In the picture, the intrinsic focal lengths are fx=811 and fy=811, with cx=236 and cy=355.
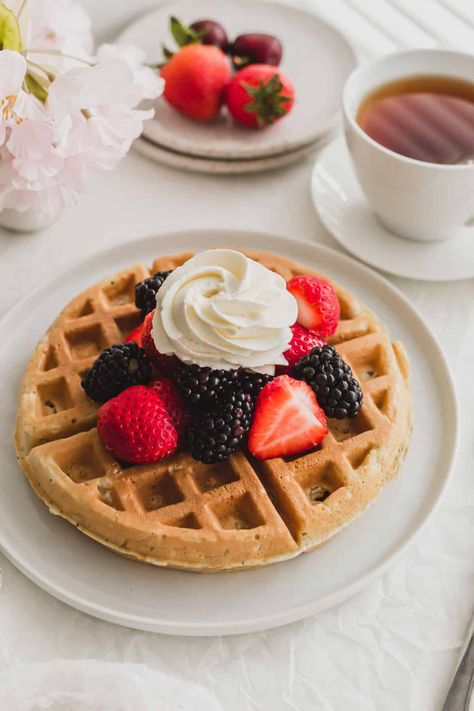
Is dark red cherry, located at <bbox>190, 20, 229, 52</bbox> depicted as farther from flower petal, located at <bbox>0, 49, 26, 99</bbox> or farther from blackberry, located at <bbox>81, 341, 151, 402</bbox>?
blackberry, located at <bbox>81, 341, 151, 402</bbox>

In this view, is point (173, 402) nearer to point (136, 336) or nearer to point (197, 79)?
point (136, 336)

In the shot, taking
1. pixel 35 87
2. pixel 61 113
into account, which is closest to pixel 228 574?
pixel 61 113

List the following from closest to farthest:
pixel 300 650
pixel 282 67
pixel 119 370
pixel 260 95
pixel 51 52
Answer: pixel 300 650
pixel 119 370
pixel 51 52
pixel 260 95
pixel 282 67

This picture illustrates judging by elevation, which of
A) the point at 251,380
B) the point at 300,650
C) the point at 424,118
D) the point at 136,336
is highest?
the point at 424,118

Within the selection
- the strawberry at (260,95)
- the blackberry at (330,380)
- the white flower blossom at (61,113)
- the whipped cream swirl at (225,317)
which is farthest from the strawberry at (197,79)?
the blackberry at (330,380)

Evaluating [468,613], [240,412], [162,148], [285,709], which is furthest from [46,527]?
[162,148]

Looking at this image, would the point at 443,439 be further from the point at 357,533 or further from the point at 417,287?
the point at 417,287

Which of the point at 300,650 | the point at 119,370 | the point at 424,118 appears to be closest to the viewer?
the point at 300,650

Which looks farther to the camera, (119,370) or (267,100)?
(267,100)
